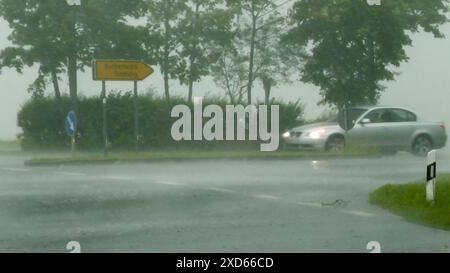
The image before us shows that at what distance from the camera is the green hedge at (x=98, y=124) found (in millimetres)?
25250

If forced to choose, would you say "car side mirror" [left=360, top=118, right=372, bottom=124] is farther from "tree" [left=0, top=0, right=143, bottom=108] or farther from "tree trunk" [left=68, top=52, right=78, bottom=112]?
"tree trunk" [left=68, top=52, right=78, bottom=112]

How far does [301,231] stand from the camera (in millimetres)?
11836

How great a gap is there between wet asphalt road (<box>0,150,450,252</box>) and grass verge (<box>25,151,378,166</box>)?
10.8 inches

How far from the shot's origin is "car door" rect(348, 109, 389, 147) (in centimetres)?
2049

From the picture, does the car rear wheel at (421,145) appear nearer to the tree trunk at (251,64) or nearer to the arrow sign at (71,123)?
the tree trunk at (251,64)

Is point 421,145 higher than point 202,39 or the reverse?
the reverse

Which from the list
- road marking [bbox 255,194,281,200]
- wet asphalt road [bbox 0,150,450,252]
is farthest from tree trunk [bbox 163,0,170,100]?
road marking [bbox 255,194,281,200]

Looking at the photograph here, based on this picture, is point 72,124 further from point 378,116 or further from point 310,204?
point 310,204

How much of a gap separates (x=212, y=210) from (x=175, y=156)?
9.10 meters

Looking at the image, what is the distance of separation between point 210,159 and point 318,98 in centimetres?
447

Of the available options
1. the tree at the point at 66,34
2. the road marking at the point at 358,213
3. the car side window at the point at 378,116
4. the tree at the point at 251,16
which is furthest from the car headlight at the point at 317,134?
the road marking at the point at 358,213

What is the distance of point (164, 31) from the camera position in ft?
67.1

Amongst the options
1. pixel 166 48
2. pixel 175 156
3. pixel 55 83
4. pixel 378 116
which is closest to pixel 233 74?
pixel 378 116
